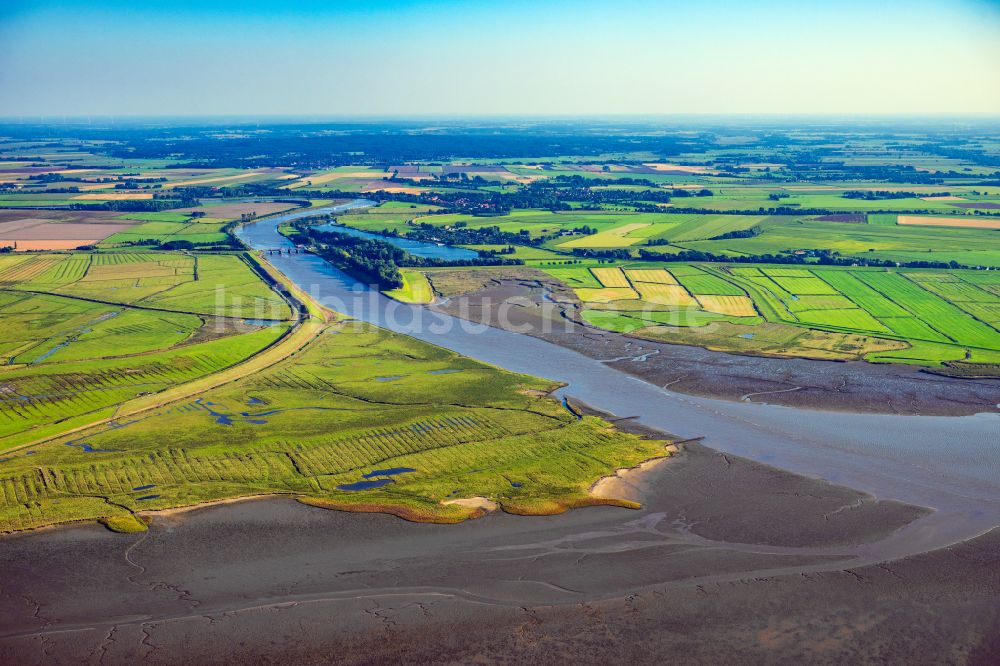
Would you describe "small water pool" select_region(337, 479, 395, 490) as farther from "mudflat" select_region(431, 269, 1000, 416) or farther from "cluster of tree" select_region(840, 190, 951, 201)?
"cluster of tree" select_region(840, 190, 951, 201)

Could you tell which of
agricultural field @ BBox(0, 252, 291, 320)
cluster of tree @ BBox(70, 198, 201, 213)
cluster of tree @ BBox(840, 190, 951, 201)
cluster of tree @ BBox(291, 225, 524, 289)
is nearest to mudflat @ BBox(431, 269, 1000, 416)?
cluster of tree @ BBox(291, 225, 524, 289)

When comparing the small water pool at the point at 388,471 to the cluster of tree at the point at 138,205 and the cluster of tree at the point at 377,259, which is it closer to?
the cluster of tree at the point at 377,259

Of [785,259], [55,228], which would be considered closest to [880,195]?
[785,259]

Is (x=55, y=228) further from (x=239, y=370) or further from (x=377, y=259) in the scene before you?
(x=239, y=370)

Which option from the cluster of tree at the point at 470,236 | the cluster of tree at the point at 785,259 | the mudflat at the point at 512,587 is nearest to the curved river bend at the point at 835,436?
the mudflat at the point at 512,587

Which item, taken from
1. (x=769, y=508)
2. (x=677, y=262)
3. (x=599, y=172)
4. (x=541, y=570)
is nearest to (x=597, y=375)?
(x=769, y=508)

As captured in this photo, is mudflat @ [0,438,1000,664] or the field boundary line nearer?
mudflat @ [0,438,1000,664]

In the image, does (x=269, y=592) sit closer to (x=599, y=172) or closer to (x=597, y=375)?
(x=597, y=375)
